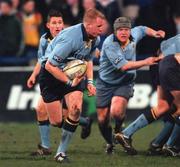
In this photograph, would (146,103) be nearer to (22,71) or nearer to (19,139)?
(22,71)

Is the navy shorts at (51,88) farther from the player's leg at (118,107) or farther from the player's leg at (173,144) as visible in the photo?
the player's leg at (173,144)

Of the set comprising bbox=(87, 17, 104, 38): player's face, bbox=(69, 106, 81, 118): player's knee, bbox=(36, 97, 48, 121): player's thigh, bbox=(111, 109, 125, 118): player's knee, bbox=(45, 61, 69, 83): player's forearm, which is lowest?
bbox=(111, 109, 125, 118): player's knee

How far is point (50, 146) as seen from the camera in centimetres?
1471

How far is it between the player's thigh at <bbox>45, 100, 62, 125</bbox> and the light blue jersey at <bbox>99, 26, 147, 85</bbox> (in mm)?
1061

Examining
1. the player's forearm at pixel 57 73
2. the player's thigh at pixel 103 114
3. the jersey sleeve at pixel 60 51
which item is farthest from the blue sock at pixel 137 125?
the jersey sleeve at pixel 60 51

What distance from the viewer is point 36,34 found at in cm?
2053

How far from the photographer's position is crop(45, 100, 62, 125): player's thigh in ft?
43.8

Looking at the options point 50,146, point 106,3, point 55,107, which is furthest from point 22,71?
point 55,107

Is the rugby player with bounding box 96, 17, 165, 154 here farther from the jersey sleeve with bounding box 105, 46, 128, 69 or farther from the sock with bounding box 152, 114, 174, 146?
the sock with bounding box 152, 114, 174, 146

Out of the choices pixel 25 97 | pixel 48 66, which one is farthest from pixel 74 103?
pixel 25 97

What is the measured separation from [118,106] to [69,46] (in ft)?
6.46

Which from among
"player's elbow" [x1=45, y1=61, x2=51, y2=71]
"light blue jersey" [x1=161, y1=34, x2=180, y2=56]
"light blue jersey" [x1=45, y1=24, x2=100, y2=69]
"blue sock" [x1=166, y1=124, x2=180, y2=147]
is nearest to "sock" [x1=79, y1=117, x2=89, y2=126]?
"blue sock" [x1=166, y1=124, x2=180, y2=147]

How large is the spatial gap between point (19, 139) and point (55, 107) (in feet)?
9.37

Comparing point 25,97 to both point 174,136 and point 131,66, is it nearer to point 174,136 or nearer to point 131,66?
point 174,136
